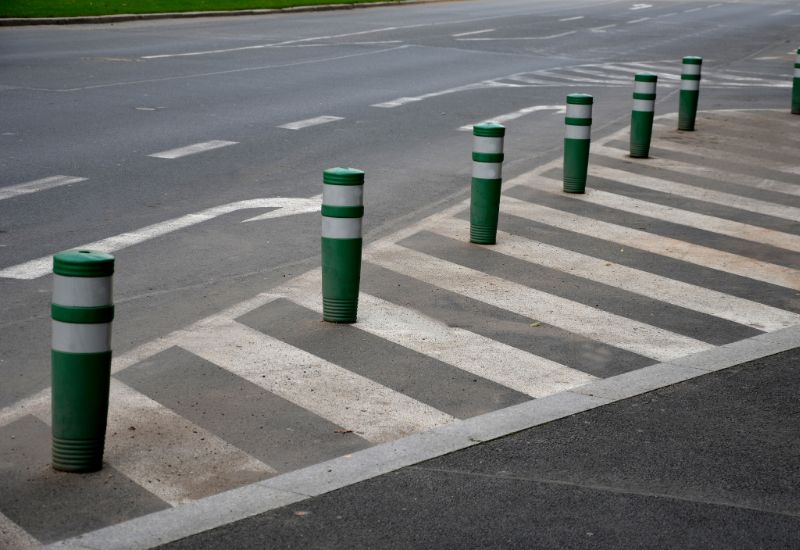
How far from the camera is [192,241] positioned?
1033 cm

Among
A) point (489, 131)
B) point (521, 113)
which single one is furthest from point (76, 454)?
point (521, 113)

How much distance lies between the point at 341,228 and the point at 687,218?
4.99 meters

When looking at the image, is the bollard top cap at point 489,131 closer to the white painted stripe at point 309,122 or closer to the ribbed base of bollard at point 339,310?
the ribbed base of bollard at point 339,310

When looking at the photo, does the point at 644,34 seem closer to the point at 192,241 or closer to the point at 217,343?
the point at 192,241

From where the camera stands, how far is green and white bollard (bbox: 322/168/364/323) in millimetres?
7828

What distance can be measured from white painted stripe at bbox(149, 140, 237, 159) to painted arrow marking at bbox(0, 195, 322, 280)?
250cm

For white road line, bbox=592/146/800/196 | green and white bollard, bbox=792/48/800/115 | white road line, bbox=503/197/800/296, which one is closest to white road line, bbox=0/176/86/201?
white road line, bbox=503/197/800/296

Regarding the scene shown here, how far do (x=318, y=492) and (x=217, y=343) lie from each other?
2418 mm

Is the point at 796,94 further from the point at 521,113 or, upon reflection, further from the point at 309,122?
the point at 309,122

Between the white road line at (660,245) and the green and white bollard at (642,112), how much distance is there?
2.87 metres

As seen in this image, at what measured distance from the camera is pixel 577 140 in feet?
40.6

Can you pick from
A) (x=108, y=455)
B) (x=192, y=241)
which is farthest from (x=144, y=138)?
(x=108, y=455)

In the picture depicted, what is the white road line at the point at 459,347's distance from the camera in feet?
23.2

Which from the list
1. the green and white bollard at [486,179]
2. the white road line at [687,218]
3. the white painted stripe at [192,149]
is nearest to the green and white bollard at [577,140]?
the white road line at [687,218]
